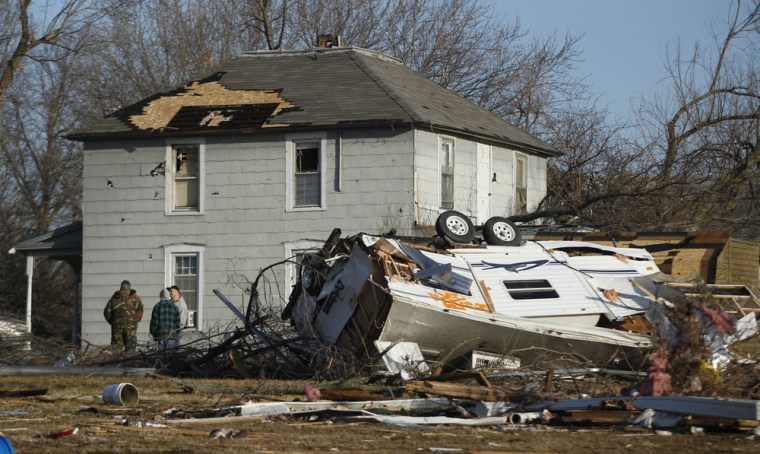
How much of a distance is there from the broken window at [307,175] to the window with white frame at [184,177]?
83.4 inches

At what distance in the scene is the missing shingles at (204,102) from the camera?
26.1 meters

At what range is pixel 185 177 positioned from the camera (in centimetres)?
2617

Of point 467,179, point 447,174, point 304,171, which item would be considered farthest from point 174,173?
point 467,179

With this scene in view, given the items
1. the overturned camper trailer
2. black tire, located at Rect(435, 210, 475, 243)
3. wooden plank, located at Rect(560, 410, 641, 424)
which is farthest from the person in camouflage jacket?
wooden plank, located at Rect(560, 410, 641, 424)

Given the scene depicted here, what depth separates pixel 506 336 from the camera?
558 inches

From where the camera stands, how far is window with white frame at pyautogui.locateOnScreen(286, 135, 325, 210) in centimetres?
2528

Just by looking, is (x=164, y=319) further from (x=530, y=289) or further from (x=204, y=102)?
(x=204, y=102)

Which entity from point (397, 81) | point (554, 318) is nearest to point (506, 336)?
point (554, 318)

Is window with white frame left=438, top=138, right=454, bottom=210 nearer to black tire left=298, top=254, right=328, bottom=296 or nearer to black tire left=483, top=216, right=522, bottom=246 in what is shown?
black tire left=483, top=216, right=522, bottom=246

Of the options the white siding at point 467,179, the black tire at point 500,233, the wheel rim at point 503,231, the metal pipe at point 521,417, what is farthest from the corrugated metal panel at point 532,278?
the white siding at point 467,179

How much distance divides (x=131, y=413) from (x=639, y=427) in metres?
4.35

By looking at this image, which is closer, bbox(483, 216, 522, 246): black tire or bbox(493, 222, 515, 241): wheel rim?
bbox(483, 216, 522, 246): black tire

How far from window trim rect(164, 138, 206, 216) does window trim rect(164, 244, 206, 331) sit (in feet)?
2.35

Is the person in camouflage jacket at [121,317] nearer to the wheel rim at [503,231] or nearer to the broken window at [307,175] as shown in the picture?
the broken window at [307,175]
